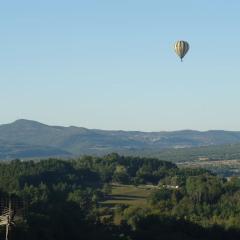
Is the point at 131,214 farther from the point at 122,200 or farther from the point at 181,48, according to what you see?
the point at 181,48

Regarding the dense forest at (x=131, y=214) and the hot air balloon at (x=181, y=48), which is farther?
the hot air balloon at (x=181, y=48)

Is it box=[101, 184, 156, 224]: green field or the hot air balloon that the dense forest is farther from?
the hot air balloon

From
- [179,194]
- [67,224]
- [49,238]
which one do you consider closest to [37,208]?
[67,224]

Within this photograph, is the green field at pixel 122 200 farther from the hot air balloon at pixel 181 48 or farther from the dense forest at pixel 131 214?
the hot air balloon at pixel 181 48

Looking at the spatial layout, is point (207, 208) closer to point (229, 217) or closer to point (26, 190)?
point (229, 217)

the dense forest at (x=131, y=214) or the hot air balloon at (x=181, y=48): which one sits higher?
the hot air balloon at (x=181, y=48)

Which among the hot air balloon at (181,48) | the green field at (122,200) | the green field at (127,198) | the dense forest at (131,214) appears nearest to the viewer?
the dense forest at (131,214)

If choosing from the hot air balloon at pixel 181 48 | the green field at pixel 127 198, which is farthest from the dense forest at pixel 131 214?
the hot air balloon at pixel 181 48

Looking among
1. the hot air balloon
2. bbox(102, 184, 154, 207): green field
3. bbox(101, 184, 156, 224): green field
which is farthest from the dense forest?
the hot air balloon

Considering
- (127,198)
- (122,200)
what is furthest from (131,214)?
(127,198)
